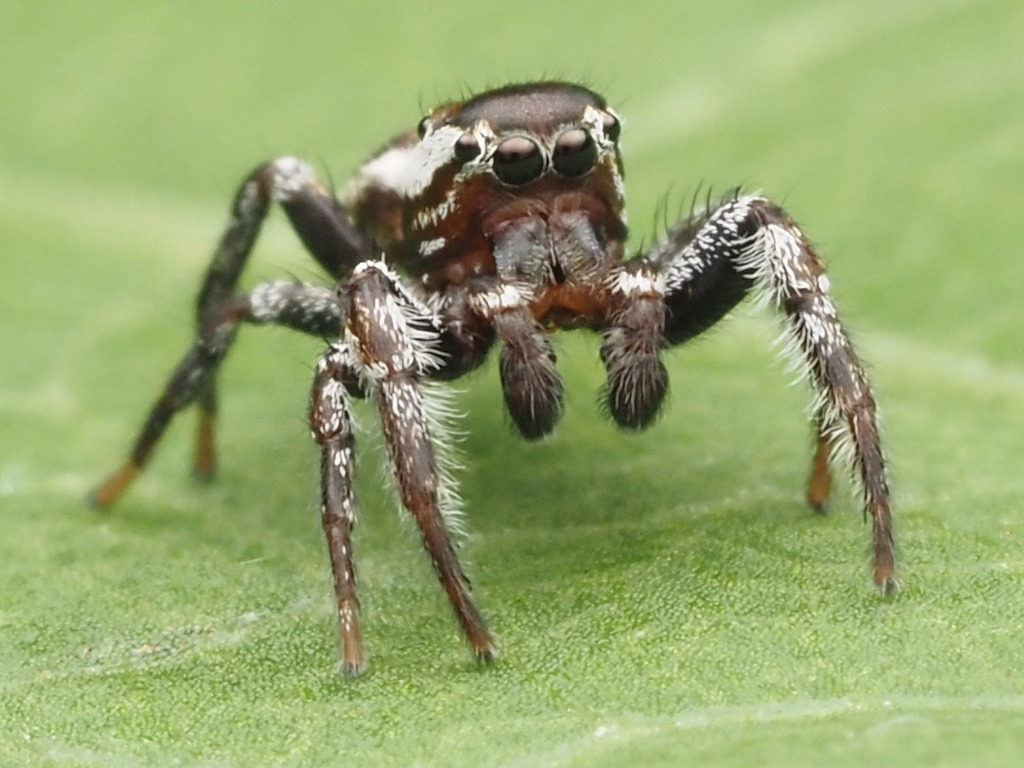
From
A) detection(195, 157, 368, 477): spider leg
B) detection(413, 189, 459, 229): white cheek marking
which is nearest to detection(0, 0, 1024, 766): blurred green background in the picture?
detection(195, 157, 368, 477): spider leg

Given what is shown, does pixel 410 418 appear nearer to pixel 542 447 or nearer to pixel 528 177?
pixel 528 177

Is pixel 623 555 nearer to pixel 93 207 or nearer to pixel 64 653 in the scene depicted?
pixel 64 653

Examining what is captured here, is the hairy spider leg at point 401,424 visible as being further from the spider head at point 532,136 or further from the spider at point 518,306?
the spider head at point 532,136

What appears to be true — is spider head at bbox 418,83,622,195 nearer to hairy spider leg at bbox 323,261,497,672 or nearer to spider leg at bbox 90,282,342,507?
hairy spider leg at bbox 323,261,497,672

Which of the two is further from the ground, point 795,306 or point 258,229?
point 258,229

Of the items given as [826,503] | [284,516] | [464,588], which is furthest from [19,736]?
[826,503]

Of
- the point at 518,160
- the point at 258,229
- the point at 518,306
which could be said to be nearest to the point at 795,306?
the point at 518,306
